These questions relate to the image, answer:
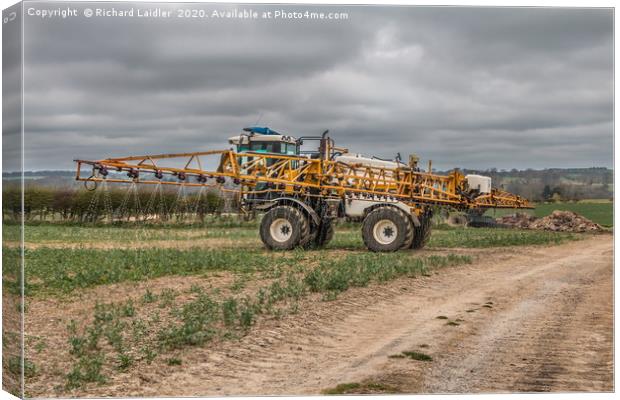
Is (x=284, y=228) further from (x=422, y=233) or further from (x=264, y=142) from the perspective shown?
(x=264, y=142)

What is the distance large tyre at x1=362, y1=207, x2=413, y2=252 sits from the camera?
17.1 metres

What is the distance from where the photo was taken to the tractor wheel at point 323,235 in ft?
59.6

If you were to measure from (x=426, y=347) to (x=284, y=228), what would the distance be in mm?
9415

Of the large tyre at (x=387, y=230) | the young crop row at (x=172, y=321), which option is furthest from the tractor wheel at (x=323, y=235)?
the young crop row at (x=172, y=321)

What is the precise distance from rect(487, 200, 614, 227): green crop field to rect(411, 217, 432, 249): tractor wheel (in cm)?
476

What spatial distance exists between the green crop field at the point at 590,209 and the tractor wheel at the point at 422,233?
4.76 metres

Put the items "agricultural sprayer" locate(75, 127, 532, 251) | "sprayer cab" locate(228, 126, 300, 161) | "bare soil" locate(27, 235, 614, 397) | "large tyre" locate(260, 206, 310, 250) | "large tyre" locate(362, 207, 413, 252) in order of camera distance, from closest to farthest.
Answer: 1. "bare soil" locate(27, 235, 614, 397)
2. "sprayer cab" locate(228, 126, 300, 161)
3. "agricultural sprayer" locate(75, 127, 532, 251)
4. "large tyre" locate(362, 207, 413, 252)
5. "large tyre" locate(260, 206, 310, 250)

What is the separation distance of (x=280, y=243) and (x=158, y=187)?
21.0 feet

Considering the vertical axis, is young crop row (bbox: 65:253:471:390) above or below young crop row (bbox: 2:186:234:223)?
below

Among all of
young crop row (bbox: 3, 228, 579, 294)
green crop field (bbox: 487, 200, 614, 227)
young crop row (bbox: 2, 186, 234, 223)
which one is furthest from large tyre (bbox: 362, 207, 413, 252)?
young crop row (bbox: 2, 186, 234, 223)

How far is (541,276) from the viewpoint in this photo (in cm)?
1407

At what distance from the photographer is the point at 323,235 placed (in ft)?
60.1

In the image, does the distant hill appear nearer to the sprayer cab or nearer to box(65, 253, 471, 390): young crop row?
box(65, 253, 471, 390): young crop row

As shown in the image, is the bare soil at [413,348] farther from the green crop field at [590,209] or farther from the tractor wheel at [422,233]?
the tractor wheel at [422,233]
